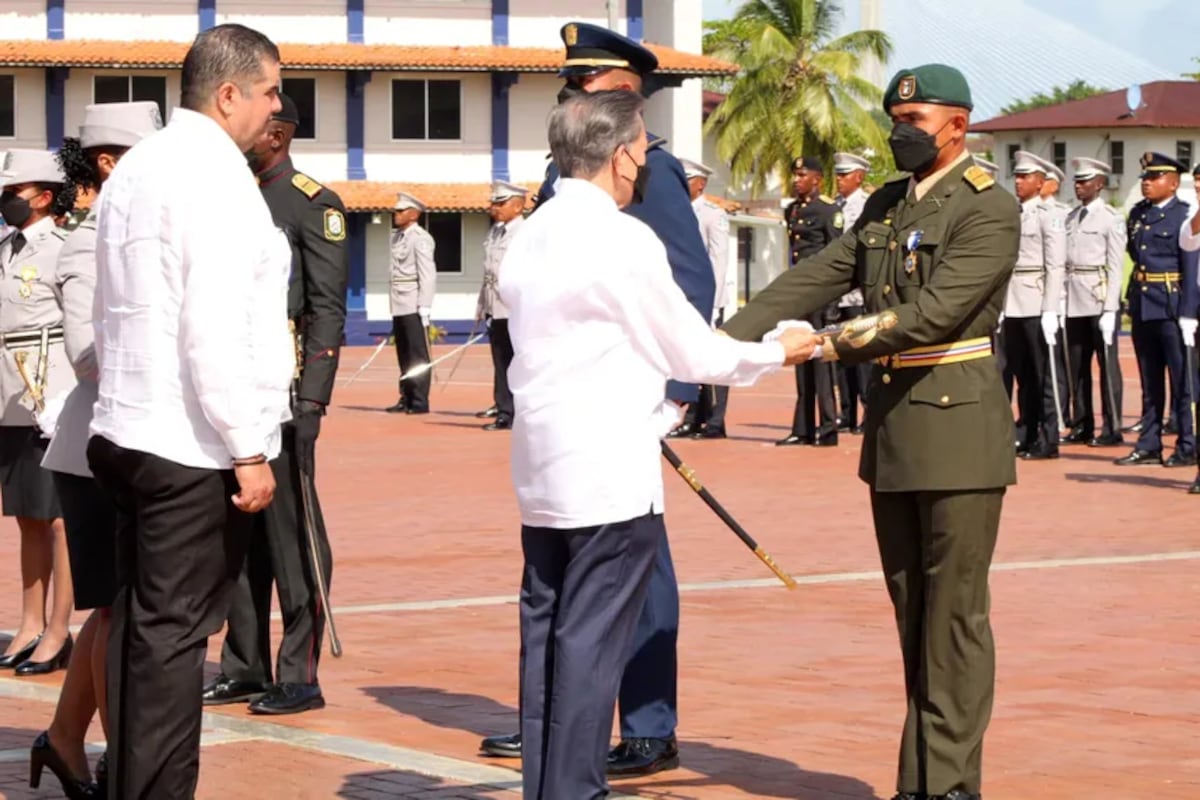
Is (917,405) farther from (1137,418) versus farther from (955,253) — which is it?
(1137,418)

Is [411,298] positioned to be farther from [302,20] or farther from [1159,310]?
[302,20]

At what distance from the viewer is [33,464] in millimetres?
9039

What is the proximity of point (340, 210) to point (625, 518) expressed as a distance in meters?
2.88

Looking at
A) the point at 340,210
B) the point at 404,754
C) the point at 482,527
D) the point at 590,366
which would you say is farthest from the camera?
the point at 482,527

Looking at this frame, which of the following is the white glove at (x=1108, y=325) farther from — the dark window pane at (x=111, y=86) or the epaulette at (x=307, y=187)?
the dark window pane at (x=111, y=86)

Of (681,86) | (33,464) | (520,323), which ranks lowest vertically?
(33,464)

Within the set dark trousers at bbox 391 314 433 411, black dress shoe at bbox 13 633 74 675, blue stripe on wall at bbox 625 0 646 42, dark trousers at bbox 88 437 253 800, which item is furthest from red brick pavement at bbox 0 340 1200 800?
blue stripe on wall at bbox 625 0 646 42

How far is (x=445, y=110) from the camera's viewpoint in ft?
166

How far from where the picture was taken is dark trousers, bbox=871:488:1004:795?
635 cm

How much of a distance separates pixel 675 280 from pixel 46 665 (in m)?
3.30

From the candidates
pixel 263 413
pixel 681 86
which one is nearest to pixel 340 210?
pixel 263 413

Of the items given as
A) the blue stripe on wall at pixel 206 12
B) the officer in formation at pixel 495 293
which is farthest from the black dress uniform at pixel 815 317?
the blue stripe on wall at pixel 206 12

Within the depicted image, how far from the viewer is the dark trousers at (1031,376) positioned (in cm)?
1841

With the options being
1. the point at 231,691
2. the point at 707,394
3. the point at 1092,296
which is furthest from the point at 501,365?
the point at 231,691
